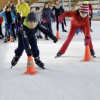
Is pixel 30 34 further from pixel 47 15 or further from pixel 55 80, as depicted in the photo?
pixel 47 15

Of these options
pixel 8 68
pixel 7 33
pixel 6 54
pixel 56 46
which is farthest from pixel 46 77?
pixel 7 33

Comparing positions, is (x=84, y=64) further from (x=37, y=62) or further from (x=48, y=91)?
(x=48, y=91)

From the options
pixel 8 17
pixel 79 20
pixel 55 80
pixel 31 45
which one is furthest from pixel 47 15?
pixel 55 80

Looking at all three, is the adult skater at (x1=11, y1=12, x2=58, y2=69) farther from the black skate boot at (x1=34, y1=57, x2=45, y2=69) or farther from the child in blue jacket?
the child in blue jacket

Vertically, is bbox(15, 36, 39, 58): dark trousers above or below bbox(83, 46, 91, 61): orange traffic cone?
above

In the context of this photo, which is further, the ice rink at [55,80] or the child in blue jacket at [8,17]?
the child in blue jacket at [8,17]

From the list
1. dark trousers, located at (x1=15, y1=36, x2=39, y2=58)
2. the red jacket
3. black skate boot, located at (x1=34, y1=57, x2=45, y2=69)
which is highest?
the red jacket

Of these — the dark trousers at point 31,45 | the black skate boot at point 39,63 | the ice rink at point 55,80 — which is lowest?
the ice rink at point 55,80

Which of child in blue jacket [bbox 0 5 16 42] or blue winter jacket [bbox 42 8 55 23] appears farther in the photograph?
blue winter jacket [bbox 42 8 55 23]

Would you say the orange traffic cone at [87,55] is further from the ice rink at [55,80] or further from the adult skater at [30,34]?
the adult skater at [30,34]

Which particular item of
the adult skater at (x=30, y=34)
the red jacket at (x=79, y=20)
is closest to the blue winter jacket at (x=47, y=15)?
the red jacket at (x=79, y=20)

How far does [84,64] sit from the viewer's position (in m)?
3.00

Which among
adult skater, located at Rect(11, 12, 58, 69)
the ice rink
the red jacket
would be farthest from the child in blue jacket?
adult skater, located at Rect(11, 12, 58, 69)

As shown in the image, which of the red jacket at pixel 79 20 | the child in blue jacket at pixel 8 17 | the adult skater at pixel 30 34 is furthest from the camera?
the child in blue jacket at pixel 8 17
